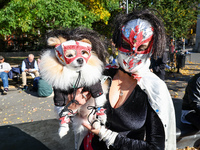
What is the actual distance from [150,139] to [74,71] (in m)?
0.80

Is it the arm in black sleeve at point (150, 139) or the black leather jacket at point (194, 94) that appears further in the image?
the black leather jacket at point (194, 94)

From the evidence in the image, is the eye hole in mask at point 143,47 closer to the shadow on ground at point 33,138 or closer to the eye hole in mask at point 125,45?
the eye hole in mask at point 125,45

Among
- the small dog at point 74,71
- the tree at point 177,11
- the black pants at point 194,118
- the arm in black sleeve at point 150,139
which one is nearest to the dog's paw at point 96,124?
the small dog at point 74,71

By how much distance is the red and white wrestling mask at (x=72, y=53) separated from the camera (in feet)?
4.62

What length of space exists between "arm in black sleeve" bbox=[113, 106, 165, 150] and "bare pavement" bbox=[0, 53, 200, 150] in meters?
1.36

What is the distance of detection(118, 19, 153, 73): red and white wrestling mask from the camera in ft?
4.57

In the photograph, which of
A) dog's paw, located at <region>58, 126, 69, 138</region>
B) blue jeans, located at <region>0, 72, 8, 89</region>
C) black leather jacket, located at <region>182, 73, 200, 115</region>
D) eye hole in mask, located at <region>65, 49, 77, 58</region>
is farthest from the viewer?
blue jeans, located at <region>0, 72, 8, 89</region>

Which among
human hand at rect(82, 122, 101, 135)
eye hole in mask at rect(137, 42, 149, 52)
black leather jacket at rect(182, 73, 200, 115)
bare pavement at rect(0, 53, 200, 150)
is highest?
eye hole in mask at rect(137, 42, 149, 52)

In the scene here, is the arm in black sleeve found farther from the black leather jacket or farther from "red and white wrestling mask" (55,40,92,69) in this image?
the black leather jacket

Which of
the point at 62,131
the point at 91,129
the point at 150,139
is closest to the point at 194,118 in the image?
the point at 150,139

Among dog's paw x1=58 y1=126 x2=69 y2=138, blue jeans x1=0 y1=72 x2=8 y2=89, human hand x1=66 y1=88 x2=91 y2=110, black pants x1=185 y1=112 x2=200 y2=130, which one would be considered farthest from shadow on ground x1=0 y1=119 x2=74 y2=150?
blue jeans x1=0 y1=72 x2=8 y2=89

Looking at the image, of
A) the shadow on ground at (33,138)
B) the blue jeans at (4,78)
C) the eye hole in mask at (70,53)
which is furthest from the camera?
the blue jeans at (4,78)

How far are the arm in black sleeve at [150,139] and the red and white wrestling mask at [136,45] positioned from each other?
0.38 meters

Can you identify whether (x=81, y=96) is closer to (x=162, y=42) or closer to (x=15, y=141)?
(x=162, y=42)
